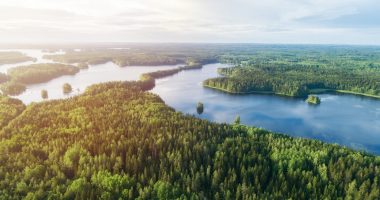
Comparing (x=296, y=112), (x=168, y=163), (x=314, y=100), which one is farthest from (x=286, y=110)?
(x=168, y=163)

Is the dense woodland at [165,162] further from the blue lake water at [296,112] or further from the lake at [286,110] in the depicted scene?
the lake at [286,110]

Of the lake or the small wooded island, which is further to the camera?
the small wooded island

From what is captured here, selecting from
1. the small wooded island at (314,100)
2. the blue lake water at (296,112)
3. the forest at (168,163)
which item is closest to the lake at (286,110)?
the blue lake water at (296,112)

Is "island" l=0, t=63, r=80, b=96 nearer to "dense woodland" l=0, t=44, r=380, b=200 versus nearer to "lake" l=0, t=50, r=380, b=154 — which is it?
"lake" l=0, t=50, r=380, b=154

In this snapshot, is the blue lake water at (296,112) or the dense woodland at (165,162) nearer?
the dense woodland at (165,162)

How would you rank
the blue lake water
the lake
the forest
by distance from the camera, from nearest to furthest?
the forest, the blue lake water, the lake

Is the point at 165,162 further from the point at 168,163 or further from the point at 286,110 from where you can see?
the point at 286,110

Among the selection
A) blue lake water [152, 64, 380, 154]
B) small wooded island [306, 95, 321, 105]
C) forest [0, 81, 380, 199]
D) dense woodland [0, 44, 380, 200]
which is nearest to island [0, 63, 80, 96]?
blue lake water [152, 64, 380, 154]

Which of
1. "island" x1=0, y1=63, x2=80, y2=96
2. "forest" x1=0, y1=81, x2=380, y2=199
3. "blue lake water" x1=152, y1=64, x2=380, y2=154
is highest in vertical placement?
"forest" x1=0, y1=81, x2=380, y2=199
